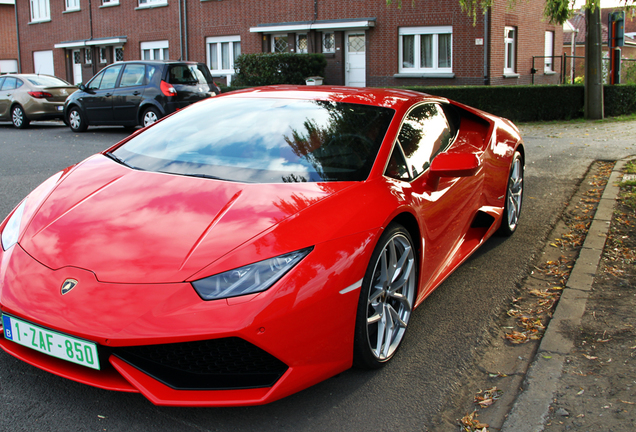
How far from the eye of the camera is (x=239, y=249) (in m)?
2.22

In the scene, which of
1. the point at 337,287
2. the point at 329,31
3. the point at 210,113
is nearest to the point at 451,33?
the point at 329,31

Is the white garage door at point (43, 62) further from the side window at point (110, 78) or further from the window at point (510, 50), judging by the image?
the window at point (510, 50)

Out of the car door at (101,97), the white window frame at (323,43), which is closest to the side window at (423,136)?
the car door at (101,97)

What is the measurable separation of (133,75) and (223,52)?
12.7m

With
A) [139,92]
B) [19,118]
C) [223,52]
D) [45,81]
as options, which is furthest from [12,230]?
[223,52]

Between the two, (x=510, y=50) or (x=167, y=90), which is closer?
(x=167, y=90)

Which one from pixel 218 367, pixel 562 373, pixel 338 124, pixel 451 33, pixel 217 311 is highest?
pixel 451 33

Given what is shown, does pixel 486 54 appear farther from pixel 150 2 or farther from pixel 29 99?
pixel 150 2

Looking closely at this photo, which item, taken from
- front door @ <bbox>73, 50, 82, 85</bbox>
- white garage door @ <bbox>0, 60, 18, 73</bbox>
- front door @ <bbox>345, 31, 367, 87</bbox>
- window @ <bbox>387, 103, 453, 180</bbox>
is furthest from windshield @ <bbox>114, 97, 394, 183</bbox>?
white garage door @ <bbox>0, 60, 18, 73</bbox>

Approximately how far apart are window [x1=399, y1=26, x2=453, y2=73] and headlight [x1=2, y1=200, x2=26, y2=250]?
19608 millimetres

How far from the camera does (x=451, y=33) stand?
67.0ft

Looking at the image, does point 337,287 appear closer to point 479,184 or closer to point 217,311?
point 217,311

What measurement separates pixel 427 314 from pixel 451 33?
61.8ft

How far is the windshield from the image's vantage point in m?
2.87
